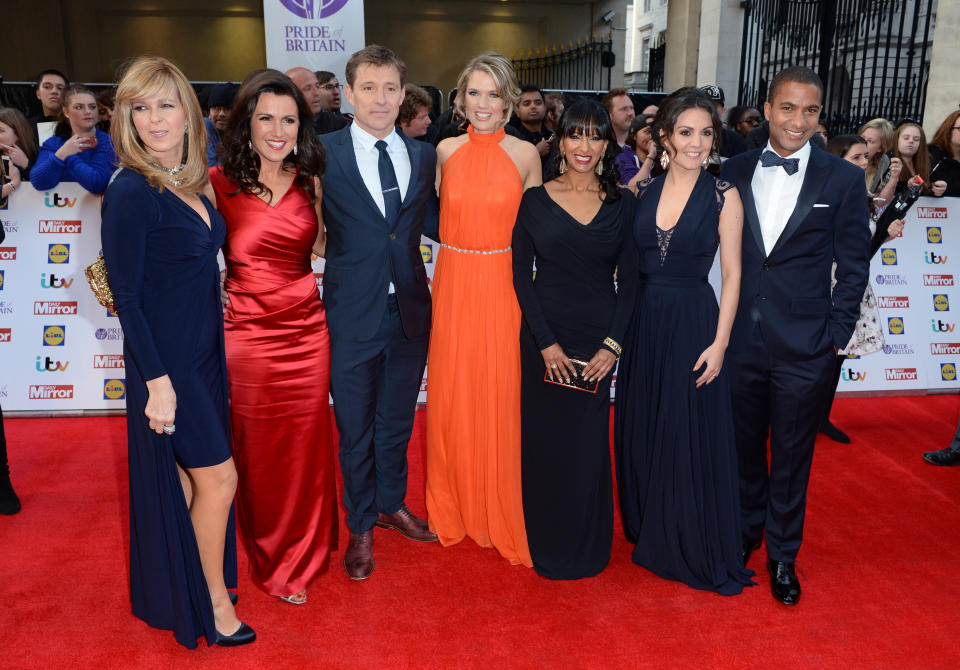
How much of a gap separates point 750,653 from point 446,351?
1.65m

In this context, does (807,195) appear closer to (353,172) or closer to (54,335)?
(353,172)

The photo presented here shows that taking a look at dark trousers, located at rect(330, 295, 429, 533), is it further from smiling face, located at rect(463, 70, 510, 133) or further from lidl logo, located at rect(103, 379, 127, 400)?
lidl logo, located at rect(103, 379, 127, 400)

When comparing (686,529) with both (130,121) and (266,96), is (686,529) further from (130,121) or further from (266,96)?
(130,121)

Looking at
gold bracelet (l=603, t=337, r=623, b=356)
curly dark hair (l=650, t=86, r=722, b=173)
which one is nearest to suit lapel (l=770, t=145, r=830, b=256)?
curly dark hair (l=650, t=86, r=722, b=173)

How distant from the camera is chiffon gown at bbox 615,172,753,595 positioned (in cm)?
284

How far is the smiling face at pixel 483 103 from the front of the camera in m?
2.96

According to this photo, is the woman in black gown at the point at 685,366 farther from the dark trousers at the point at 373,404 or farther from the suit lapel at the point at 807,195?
the dark trousers at the point at 373,404

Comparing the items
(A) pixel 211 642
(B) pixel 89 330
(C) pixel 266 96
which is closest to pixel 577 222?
(C) pixel 266 96

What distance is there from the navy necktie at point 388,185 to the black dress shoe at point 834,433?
132 inches

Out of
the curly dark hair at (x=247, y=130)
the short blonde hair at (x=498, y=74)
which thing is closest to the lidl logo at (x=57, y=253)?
the curly dark hair at (x=247, y=130)

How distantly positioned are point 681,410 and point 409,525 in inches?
54.9

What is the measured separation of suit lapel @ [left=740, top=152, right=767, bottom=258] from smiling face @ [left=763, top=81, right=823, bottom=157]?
0.15 meters

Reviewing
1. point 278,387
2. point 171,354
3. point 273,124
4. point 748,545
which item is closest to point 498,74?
point 273,124

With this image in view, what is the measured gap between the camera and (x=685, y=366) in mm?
2889
